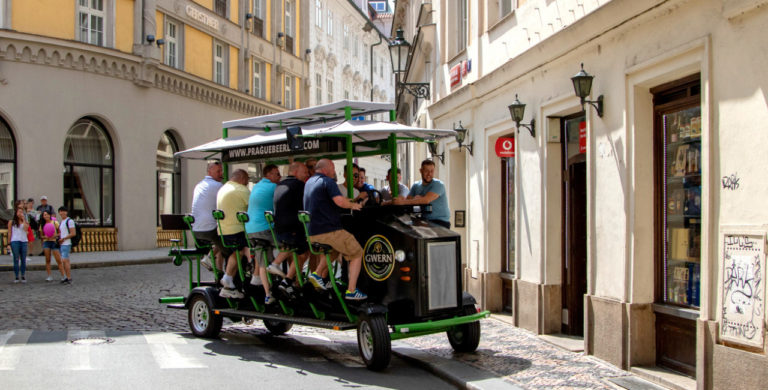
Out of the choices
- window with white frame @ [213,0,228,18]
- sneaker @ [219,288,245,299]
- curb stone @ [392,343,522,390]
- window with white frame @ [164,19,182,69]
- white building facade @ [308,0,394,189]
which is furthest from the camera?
white building facade @ [308,0,394,189]

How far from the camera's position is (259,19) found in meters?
35.3

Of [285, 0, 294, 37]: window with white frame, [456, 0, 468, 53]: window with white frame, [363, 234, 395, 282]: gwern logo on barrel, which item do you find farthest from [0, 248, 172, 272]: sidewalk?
[285, 0, 294, 37]: window with white frame

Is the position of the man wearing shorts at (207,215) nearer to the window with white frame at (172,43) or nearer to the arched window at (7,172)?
the arched window at (7,172)

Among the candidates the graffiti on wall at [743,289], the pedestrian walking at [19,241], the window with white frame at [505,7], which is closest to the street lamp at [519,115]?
the window with white frame at [505,7]

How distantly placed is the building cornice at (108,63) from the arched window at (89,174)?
1889mm

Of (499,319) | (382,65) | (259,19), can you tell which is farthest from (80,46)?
(382,65)

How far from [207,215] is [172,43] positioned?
20.6 m

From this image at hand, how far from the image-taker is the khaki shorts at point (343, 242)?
7.96m

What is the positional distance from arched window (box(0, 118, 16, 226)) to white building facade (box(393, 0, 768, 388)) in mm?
15674

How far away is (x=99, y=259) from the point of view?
72.3 ft

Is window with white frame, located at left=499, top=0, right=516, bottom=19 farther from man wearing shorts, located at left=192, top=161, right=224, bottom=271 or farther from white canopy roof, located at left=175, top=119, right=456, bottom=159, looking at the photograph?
man wearing shorts, located at left=192, top=161, right=224, bottom=271

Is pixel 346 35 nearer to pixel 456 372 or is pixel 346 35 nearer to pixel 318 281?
pixel 318 281

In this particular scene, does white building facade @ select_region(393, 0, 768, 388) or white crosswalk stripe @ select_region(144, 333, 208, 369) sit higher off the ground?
white building facade @ select_region(393, 0, 768, 388)

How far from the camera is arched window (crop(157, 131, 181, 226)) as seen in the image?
2837 cm
